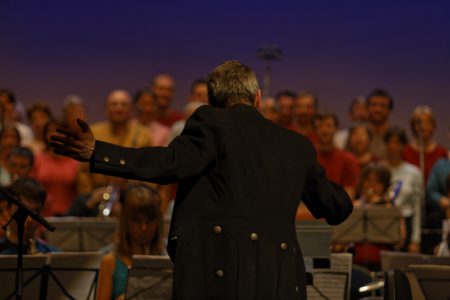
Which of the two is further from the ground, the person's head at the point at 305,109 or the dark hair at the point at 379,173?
the person's head at the point at 305,109

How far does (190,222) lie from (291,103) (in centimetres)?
584

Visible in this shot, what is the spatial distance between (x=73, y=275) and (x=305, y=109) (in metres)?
4.56

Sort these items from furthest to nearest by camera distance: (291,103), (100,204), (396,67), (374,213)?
(396,67)
(291,103)
(100,204)
(374,213)

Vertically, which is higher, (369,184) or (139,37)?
(139,37)

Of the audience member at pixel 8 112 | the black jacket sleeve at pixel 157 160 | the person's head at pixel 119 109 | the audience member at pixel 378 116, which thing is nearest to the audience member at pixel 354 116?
the audience member at pixel 378 116

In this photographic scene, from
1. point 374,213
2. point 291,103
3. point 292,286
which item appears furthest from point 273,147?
point 291,103

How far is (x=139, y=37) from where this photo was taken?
10914mm

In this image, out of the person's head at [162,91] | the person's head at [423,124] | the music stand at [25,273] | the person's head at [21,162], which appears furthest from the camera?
the person's head at [162,91]

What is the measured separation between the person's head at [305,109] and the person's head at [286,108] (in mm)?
175

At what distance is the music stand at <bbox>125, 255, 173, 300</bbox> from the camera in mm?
4699

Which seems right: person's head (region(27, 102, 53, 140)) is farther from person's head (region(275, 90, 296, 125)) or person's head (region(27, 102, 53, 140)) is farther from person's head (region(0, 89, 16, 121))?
person's head (region(275, 90, 296, 125))

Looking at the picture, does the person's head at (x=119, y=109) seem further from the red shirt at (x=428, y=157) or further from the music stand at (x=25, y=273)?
the music stand at (x=25, y=273)

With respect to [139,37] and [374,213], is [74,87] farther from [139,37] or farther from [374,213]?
[374,213]

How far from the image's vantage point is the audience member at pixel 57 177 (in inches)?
317
